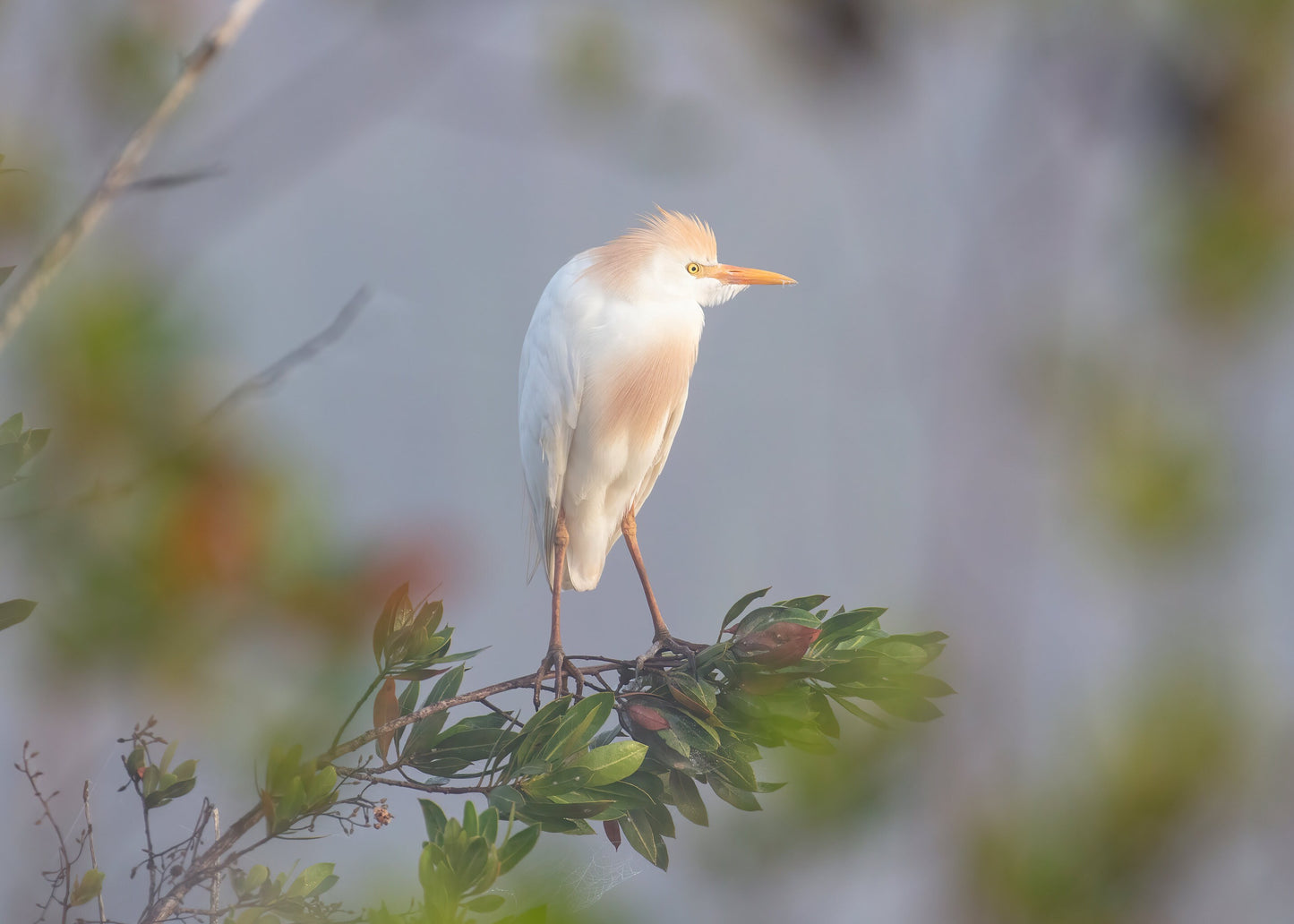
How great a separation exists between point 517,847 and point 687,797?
13.2 inches

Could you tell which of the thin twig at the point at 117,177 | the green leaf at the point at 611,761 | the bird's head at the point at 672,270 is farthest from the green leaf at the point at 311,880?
the bird's head at the point at 672,270

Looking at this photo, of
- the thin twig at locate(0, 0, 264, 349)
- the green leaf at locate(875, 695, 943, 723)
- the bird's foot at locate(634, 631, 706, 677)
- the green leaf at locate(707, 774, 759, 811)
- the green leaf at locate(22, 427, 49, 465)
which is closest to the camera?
the thin twig at locate(0, 0, 264, 349)

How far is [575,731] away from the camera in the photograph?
828mm

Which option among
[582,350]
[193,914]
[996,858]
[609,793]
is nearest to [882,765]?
[996,858]

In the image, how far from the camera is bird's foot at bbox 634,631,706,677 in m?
1.05

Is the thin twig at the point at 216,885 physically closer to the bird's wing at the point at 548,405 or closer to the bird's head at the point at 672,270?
the bird's wing at the point at 548,405

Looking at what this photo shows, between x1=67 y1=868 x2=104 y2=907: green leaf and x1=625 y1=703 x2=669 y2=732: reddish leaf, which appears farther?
x1=625 y1=703 x2=669 y2=732: reddish leaf

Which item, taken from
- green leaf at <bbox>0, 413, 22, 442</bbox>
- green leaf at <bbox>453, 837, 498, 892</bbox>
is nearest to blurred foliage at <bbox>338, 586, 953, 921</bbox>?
green leaf at <bbox>453, 837, 498, 892</bbox>

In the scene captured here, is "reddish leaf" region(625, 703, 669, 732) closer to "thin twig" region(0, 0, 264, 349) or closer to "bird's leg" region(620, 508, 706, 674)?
"bird's leg" region(620, 508, 706, 674)

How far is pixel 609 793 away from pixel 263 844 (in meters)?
0.28

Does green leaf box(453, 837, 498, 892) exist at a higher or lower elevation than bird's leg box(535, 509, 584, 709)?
higher

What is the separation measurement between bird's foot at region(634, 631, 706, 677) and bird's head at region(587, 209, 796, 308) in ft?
1.90

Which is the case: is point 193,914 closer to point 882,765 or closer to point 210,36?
point 882,765

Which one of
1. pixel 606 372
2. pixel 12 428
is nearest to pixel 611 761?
pixel 12 428
